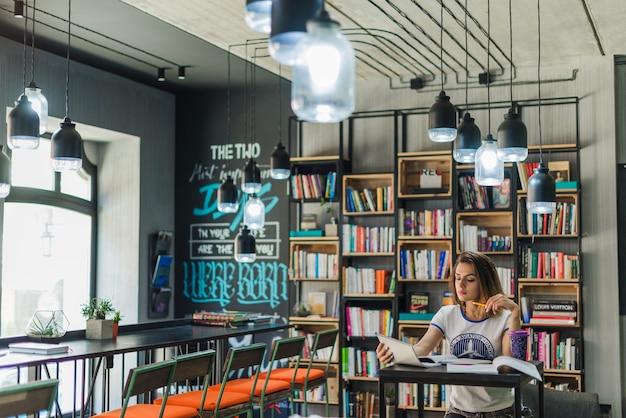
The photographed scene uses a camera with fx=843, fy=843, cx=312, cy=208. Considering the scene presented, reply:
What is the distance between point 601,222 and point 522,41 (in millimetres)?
1763

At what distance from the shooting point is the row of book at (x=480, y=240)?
24.6ft

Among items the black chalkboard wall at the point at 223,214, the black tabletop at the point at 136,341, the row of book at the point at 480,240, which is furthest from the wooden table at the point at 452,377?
the black chalkboard wall at the point at 223,214

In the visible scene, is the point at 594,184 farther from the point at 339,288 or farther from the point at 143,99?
the point at 143,99

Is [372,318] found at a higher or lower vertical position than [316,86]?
lower

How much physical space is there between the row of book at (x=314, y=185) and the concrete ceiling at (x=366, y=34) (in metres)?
1.10

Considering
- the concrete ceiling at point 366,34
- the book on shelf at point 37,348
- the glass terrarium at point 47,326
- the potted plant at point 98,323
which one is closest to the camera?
the book on shelf at point 37,348

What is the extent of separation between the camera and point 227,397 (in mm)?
5379

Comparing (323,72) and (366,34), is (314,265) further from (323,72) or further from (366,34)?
(323,72)

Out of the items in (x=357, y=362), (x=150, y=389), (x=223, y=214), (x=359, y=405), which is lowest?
(x=359, y=405)

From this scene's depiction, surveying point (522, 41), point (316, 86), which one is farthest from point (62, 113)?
point (316, 86)

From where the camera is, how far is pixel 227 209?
7.45m

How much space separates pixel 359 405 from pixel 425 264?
148cm

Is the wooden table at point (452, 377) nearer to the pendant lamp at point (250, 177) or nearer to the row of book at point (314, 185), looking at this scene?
the pendant lamp at point (250, 177)

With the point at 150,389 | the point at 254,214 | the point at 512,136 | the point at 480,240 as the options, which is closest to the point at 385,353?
the point at 150,389
